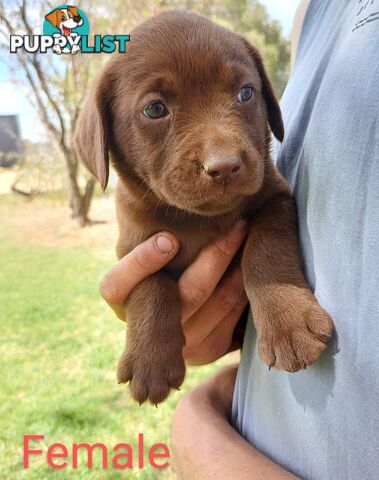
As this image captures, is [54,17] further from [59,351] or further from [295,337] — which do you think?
[295,337]

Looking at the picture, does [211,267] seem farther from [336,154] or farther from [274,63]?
[274,63]

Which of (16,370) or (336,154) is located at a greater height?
(336,154)

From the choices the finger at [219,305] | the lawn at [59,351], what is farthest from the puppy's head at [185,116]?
the lawn at [59,351]

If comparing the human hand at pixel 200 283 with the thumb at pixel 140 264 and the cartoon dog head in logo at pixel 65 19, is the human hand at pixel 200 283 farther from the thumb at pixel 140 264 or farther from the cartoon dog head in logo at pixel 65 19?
the cartoon dog head in logo at pixel 65 19

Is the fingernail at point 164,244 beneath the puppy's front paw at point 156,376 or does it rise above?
above

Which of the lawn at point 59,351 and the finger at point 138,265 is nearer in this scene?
the finger at point 138,265

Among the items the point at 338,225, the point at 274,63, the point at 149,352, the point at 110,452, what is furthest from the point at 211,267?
the point at 274,63

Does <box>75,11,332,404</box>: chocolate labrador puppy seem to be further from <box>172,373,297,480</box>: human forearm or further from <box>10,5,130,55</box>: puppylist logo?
<box>10,5,130,55</box>: puppylist logo
